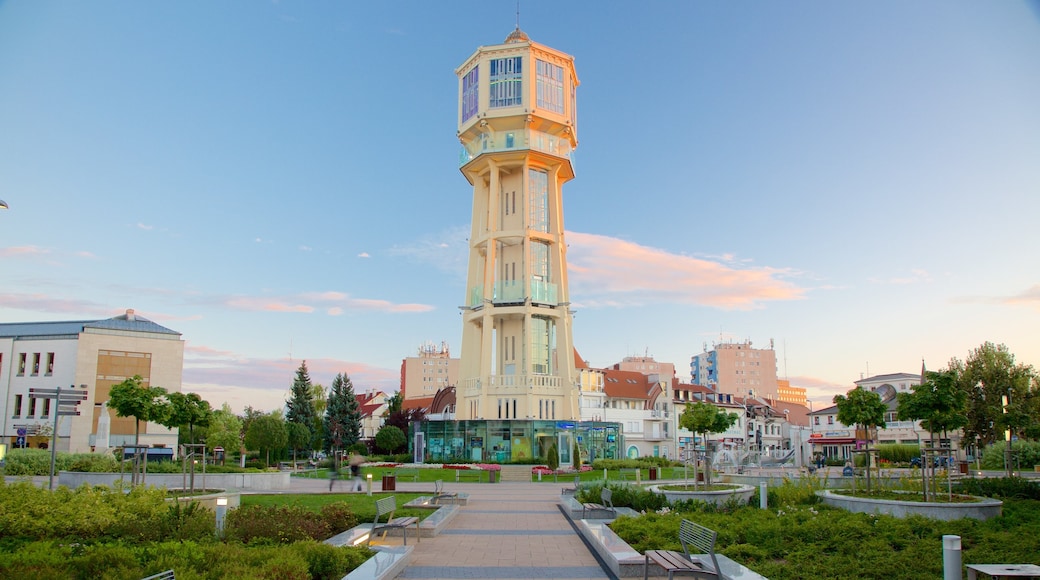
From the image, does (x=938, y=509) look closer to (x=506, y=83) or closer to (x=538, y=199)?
(x=538, y=199)

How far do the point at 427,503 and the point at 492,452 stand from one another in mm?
35094

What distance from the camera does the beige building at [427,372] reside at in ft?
443

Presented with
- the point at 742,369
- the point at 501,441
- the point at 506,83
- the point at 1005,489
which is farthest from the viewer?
the point at 742,369

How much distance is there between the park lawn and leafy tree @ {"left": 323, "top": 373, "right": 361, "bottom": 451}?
166 ft

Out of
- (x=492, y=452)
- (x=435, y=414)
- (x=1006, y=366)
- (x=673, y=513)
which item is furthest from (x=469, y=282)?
(x=673, y=513)

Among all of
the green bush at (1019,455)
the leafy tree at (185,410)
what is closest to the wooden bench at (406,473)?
the leafy tree at (185,410)

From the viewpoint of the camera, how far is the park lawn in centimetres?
2034

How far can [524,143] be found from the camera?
6012 centimetres

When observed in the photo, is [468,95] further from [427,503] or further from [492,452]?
[427,503]

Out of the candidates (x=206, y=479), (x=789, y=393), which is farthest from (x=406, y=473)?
(x=789, y=393)

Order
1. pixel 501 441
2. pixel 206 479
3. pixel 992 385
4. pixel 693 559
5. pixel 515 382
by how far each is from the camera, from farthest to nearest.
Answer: pixel 515 382 → pixel 501 441 → pixel 992 385 → pixel 206 479 → pixel 693 559

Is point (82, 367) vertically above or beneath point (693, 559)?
above

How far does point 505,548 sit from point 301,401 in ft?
221

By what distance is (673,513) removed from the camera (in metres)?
18.2
